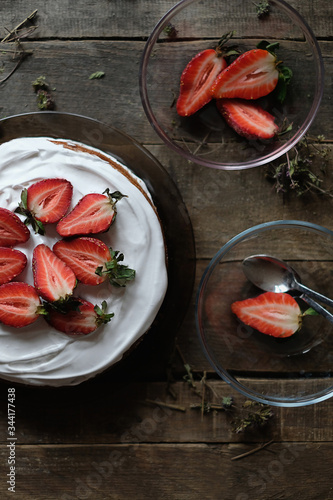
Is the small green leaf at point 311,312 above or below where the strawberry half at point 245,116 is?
below

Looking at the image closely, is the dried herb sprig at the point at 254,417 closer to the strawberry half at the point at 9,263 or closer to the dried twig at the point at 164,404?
the dried twig at the point at 164,404

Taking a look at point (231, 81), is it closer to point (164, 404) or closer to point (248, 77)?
point (248, 77)

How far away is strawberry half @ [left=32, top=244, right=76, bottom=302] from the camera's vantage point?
1467 millimetres

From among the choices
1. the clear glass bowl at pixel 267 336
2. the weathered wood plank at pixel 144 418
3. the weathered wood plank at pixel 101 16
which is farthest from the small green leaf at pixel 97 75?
the weathered wood plank at pixel 144 418

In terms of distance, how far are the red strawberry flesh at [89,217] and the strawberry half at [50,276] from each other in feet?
0.28

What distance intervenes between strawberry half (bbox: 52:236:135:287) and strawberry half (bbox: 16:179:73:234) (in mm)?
89

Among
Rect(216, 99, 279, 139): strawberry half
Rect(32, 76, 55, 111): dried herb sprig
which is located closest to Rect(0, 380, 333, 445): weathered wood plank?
Rect(216, 99, 279, 139): strawberry half

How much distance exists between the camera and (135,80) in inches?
70.6

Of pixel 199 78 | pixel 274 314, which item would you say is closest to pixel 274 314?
pixel 274 314

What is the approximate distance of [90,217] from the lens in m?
1.49

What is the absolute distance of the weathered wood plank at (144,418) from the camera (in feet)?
5.89

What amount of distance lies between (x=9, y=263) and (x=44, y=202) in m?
0.22

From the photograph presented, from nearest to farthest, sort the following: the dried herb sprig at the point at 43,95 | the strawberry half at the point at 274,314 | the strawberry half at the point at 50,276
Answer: the strawberry half at the point at 50,276 < the strawberry half at the point at 274,314 < the dried herb sprig at the point at 43,95

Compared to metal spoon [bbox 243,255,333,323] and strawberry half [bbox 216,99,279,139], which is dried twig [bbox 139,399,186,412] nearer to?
metal spoon [bbox 243,255,333,323]
